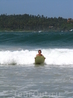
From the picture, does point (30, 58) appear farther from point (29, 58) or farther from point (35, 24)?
point (35, 24)

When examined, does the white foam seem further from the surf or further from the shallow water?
the shallow water

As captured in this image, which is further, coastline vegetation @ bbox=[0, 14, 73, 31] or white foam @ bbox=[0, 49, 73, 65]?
coastline vegetation @ bbox=[0, 14, 73, 31]

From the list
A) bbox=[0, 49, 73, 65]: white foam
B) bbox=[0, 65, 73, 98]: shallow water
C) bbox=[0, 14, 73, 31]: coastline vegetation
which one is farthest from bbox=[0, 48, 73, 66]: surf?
bbox=[0, 14, 73, 31]: coastline vegetation

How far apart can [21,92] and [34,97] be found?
0.67m

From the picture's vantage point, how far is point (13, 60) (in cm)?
1802

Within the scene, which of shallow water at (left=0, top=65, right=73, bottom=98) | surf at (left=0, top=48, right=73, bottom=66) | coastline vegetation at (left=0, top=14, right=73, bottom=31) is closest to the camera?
shallow water at (left=0, top=65, right=73, bottom=98)

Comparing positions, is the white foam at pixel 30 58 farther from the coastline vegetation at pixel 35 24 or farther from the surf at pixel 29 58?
the coastline vegetation at pixel 35 24

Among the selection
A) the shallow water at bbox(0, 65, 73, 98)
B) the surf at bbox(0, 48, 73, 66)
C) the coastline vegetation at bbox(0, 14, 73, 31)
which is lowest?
the shallow water at bbox(0, 65, 73, 98)

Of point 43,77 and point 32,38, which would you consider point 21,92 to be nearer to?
point 43,77

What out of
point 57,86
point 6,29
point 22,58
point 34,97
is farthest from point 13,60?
point 6,29

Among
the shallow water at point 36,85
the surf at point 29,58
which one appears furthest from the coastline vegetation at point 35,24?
the shallow water at point 36,85

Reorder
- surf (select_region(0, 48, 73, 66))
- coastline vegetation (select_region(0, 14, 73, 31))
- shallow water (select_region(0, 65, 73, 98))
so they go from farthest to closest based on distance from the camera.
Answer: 1. coastline vegetation (select_region(0, 14, 73, 31))
2. surf (select_region(0, 48, 73, 66))
3. shallow water (select_region(0, 65, 73, 98))

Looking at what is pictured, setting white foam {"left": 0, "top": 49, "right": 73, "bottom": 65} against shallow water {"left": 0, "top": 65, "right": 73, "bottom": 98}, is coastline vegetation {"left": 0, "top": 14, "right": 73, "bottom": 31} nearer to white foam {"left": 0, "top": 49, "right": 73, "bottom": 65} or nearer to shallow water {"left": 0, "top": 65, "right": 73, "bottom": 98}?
white foam {"left": 0, "top": 49, "right": 73, "bottom": 65}

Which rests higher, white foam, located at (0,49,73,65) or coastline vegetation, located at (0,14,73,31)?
coastline vegetation, located at (0,14,73,31)
